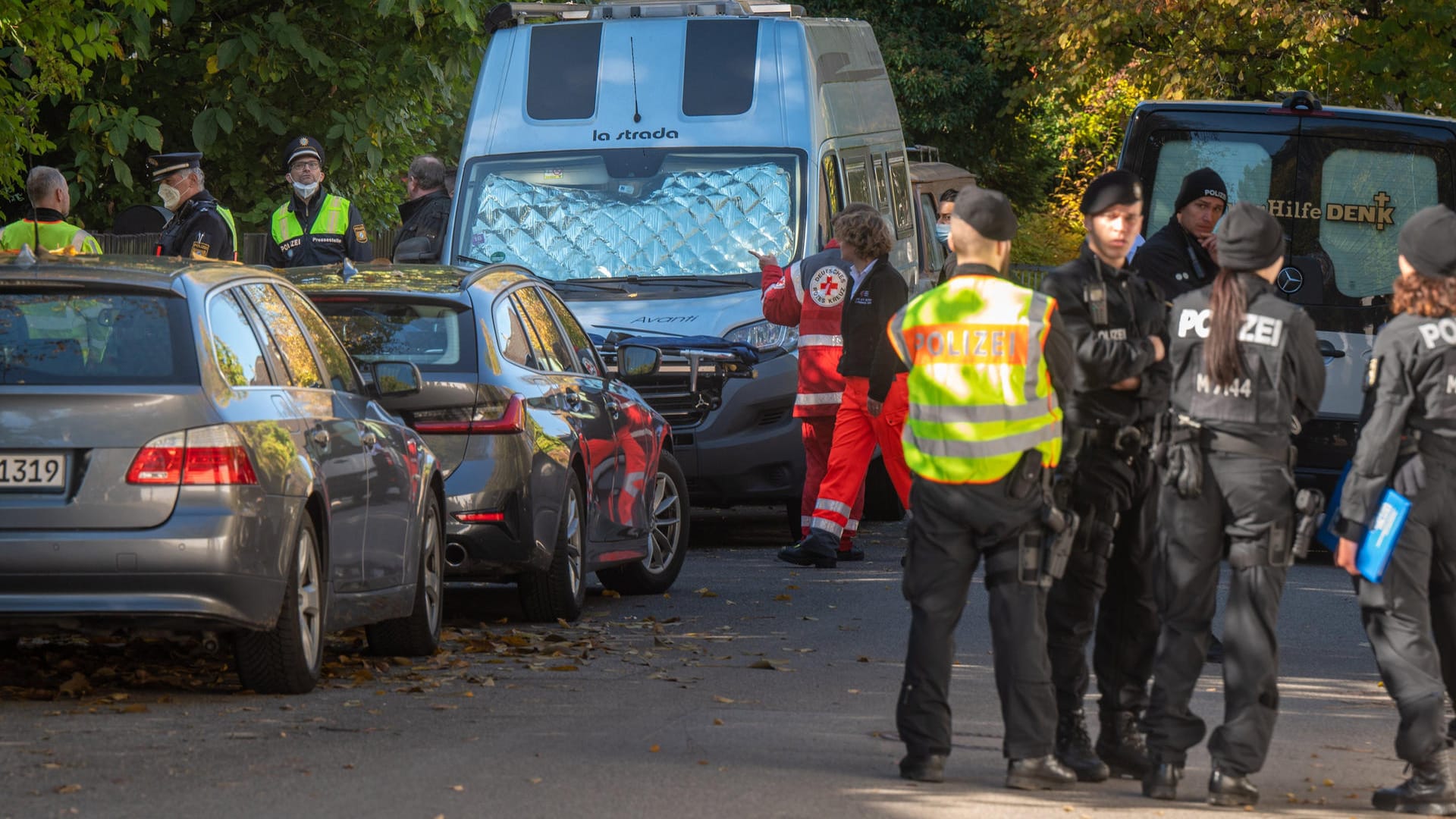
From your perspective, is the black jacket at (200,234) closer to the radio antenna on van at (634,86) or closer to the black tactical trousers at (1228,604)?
the radio antenna on van at (634,86)

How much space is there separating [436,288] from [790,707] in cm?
312

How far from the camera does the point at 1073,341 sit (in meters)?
7.26

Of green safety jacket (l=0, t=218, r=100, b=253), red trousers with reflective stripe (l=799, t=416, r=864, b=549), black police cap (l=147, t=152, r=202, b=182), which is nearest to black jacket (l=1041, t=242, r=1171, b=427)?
red trousers with reflective stripe (l=799, t=416, r=864, b=549)

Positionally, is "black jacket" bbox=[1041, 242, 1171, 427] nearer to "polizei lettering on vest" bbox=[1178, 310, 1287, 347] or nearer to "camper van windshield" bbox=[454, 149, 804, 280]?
"polizei lettering on vest" bbox=[1178, 310, 1287, 347]

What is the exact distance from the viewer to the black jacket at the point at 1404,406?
23.2 ft

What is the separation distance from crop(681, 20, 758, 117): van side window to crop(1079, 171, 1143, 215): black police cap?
8411mm

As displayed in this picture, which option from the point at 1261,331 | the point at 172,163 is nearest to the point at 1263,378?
the point at 1261,331

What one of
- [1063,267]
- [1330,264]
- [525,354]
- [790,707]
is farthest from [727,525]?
[1063,267]

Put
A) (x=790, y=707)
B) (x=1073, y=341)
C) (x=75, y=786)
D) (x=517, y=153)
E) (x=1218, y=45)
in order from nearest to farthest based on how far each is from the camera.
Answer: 1. (x=75, y=786)
2. (x=1073, y=341)
3. (x=790, y=707)
4. (x=517, y=153)
5. (x=1218, y=45)

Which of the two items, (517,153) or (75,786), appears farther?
(517,153)

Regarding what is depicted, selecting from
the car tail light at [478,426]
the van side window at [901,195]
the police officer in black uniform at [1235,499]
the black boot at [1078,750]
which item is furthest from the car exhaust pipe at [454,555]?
the van side window at [901,195]

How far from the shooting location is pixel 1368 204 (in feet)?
47.9

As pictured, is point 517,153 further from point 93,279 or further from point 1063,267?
point 1063,267

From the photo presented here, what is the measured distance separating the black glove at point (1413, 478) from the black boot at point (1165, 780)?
41.7 inches
